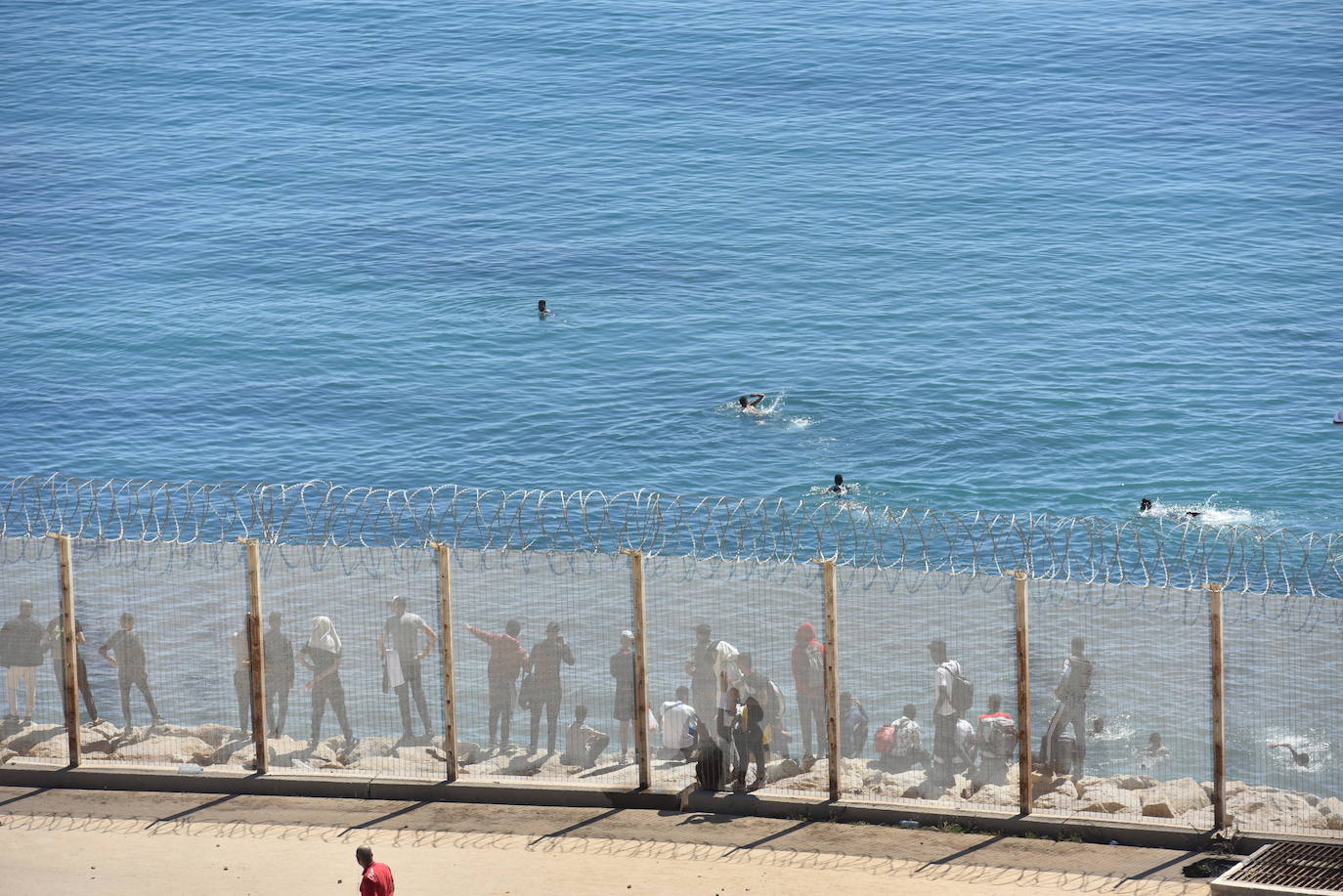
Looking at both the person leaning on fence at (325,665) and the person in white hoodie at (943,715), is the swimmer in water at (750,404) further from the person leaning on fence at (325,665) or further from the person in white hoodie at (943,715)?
the person in white hoodie at (943,715)

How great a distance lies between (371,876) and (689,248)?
49.7 m

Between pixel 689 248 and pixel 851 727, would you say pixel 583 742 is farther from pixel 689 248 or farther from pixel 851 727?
pixel 689 248

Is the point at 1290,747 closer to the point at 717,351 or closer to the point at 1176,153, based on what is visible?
the point at 717,351

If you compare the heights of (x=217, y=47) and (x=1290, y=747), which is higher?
(x=217, y=47)

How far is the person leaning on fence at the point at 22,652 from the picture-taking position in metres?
16.5

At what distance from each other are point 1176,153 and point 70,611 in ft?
211

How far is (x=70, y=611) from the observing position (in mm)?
16406

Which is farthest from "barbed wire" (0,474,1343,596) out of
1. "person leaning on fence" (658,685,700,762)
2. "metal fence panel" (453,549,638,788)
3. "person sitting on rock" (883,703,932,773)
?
"person sitting on rock" (883,703,932,773)

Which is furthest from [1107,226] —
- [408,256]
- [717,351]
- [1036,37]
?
[1036,37]

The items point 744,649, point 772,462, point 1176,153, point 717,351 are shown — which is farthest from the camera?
point 1176,153

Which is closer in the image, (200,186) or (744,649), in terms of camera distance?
(744,649)

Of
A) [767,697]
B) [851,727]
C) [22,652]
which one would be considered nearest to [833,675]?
[851,727]

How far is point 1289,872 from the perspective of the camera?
13.4 m

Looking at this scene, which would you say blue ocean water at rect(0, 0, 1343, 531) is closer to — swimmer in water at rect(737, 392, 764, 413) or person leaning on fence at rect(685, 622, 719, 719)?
swimmer in water at rect(737, 392, 764, 413)
